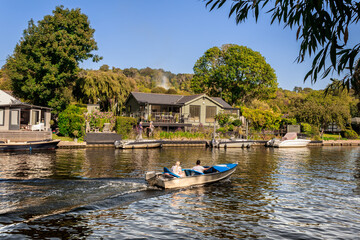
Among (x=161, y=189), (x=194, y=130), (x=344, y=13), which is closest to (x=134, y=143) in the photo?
(x=194, y=130)

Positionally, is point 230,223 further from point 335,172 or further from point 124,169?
point 335,172

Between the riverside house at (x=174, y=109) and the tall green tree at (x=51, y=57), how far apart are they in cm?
1165

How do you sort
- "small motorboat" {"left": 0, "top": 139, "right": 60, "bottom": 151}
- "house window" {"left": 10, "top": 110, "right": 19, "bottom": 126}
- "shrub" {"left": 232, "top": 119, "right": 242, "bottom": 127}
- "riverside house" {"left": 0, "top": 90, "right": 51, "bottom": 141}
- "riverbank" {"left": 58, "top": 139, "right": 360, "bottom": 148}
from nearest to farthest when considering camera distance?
"small motorboat" {"left": 0, "top": 139, "right": 60, "bottom": 151} → "riverside house" {"left": 0, "top": 90, "right": 51, "bottom": 141} → "riverbank" {"left": 58, "top": 139, "right": 360, "bottom": 148} → "house window" {"left": 10, "top": 110, "right": 19, "bottom": 126} → "shrub" {"left": 232, "top": 119, "right": 242, "bottom": 127}

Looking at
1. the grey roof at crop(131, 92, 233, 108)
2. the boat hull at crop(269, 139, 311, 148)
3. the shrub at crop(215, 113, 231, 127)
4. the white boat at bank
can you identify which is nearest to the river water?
the white boat at bank

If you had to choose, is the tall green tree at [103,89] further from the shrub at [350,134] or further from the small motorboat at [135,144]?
the shrub at [350,134]

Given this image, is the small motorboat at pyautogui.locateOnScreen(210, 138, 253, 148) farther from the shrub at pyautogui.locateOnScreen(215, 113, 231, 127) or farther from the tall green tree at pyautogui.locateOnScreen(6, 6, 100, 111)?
the tall green tree at pyautogui.locateOnScreen(6, 6, 100, 111)

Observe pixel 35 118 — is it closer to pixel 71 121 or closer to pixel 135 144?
pixel 71 121

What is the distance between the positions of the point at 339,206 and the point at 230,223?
6235 mm

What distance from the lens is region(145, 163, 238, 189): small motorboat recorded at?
1741 cm

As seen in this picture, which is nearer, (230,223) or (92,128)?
(230,223)

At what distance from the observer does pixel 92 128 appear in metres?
43.9

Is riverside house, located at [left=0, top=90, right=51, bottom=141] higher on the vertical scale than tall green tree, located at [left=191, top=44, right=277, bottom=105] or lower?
lower

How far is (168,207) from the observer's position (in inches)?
563

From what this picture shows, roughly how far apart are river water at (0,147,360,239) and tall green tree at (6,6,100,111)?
1014 inches
